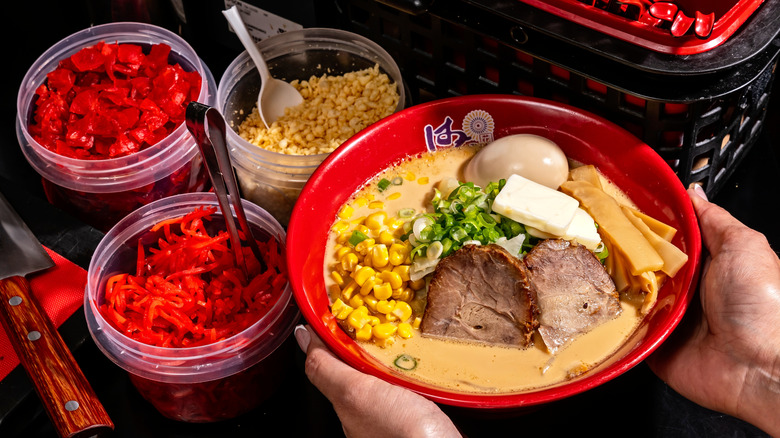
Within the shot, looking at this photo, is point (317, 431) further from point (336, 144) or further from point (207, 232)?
point (336, 144)

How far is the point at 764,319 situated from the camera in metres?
1.55

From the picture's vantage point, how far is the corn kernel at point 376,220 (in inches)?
73.1

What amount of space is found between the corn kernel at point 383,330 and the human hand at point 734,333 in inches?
25.9

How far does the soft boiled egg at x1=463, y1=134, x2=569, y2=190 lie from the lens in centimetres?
187

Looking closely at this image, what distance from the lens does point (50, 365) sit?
1.65m

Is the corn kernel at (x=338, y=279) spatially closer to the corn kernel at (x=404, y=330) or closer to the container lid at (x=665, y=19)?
the corn kernel at (x=404, y=330)


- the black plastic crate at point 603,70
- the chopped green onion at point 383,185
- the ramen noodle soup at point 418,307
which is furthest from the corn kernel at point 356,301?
the black plastic crate at point 603,70

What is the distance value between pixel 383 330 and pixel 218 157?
20.8 inches

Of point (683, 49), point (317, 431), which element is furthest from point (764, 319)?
point (317, 431)

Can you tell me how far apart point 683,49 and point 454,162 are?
26.3 inches

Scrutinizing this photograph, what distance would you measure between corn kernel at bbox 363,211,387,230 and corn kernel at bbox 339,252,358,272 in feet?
0.33

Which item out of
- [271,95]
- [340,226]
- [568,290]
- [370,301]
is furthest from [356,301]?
[271,95]

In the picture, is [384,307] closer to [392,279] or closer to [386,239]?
[392,279]

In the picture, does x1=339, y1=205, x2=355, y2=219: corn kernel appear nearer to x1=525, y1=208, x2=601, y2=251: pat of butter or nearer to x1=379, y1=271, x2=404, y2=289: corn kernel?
x1=379, y1=271, x2=404, y2=289: corn kernel
